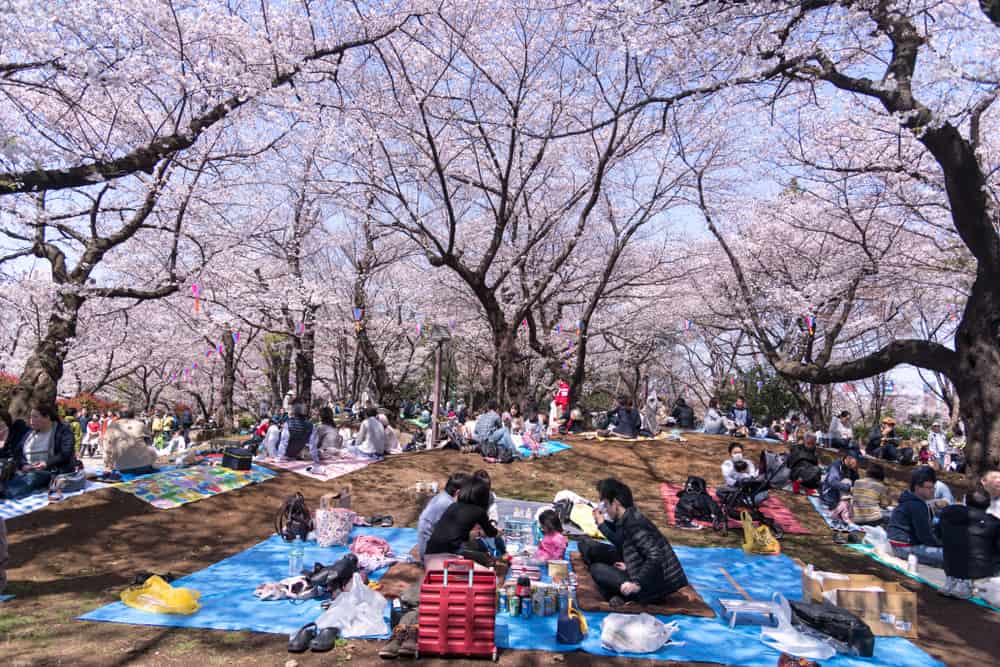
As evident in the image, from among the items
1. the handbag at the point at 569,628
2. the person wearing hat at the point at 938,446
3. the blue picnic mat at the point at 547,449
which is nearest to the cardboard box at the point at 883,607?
the handbag at the point at 569,628

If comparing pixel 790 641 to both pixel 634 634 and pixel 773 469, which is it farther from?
pixel 773 469

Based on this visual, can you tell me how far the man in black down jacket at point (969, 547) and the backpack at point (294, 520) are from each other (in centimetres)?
637

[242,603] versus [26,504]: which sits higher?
[26,504]

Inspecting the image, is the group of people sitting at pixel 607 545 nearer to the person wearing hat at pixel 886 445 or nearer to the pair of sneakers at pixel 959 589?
the pair of sneakers at pixel 959 589

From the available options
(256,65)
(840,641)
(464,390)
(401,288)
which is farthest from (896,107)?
(464,390)

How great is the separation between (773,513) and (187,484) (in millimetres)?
7889


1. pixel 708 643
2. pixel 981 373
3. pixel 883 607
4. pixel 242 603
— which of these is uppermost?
pixel 981 373

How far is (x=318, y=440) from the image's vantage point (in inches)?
437

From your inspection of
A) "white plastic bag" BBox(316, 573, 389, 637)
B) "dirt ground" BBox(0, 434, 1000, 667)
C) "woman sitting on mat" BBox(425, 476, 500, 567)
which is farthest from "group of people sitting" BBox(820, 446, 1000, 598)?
"white plastic bag" BBox(316, 573, 389, 637)

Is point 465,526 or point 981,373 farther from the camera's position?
point 981,373

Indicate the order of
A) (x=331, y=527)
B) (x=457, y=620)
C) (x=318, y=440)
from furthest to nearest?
(x=318, y=440)
(x=331, y=527)
(x=457, y=620)

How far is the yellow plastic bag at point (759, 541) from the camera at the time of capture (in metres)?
7.46

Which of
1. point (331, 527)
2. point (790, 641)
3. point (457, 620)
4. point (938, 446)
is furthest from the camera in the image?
point (938, 446)

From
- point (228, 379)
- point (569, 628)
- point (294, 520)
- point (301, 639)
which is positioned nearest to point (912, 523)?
point (569, 628)
